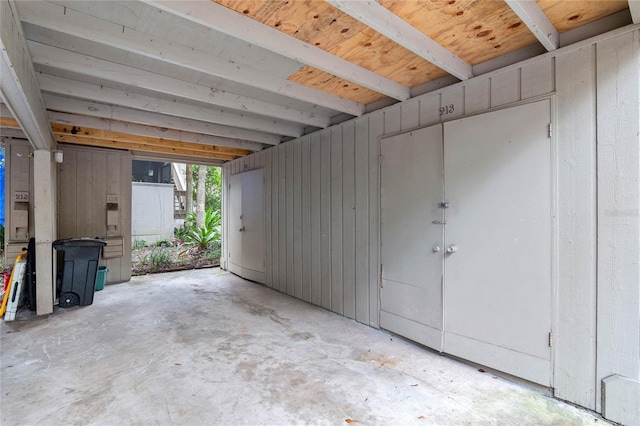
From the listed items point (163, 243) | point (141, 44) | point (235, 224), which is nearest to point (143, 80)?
point (141, 44)

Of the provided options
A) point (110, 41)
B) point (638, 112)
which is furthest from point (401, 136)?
point (110, 41)

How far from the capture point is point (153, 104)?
345cm

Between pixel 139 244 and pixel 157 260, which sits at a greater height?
pixel 139 244

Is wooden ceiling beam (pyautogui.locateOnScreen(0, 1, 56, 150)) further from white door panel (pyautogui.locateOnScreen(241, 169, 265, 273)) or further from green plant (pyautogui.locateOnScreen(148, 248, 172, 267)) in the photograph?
green plant (pyautogui.locateOnScreen(148, 248, 172, 267))

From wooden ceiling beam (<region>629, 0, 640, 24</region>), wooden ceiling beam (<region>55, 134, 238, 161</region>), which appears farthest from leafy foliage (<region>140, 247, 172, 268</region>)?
wooden ceiling beam (<region>629, 0, 640, 24</region>)

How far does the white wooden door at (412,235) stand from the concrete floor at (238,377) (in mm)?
267

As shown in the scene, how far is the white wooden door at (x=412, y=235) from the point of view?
2898mm

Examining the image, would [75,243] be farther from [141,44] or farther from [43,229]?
[141,44]

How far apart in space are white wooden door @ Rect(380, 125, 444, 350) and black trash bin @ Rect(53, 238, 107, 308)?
4009mm

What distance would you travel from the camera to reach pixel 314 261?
4395 millimetres

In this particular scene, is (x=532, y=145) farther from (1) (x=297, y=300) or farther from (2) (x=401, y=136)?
(1) (x=297, y=300)

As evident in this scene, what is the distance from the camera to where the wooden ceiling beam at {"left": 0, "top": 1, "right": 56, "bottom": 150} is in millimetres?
1699

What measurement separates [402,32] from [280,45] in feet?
2.76

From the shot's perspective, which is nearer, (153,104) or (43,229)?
(153,104)
